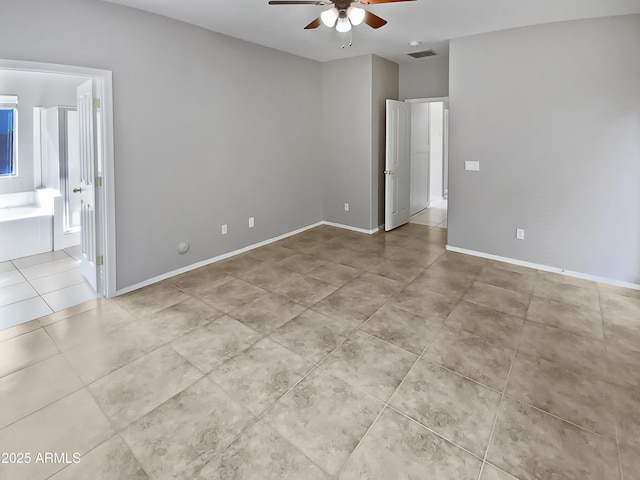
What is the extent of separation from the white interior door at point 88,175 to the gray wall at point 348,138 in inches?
136

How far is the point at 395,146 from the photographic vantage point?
5785 mm

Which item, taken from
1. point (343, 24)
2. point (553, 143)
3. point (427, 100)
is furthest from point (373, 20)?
point (427, 100)

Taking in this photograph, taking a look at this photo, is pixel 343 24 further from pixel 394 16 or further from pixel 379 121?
pixel 379 121

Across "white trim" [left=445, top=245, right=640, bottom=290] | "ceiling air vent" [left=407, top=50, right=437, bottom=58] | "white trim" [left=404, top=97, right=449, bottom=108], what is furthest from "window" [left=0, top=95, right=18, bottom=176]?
"white trim" [left=445, top=245, right=640, bottom=290]

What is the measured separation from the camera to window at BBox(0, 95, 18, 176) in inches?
220

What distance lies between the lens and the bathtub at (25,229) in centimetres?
463

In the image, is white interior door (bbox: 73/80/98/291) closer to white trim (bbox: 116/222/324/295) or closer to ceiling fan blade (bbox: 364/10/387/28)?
white trim (bbox: 116/222/324/295)

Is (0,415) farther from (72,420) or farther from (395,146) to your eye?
(395,146)

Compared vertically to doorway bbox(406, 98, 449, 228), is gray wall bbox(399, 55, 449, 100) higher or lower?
higher

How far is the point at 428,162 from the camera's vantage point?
768cm

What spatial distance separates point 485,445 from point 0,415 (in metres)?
2.71

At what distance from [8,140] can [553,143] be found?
7959 millimetres

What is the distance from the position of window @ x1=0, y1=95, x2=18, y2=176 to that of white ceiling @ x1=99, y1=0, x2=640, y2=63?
12.6 ft

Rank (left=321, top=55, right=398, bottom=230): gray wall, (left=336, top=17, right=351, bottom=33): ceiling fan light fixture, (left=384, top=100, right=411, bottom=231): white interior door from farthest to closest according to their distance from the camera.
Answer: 1. (left=384, top=100, right=411, bottom=231): white interior door
2. (left=321, top=55, right=398, bottom=230): gray wall
3. (left=336, top=17, right=351, bottom=33): ceiling fan light fixture
